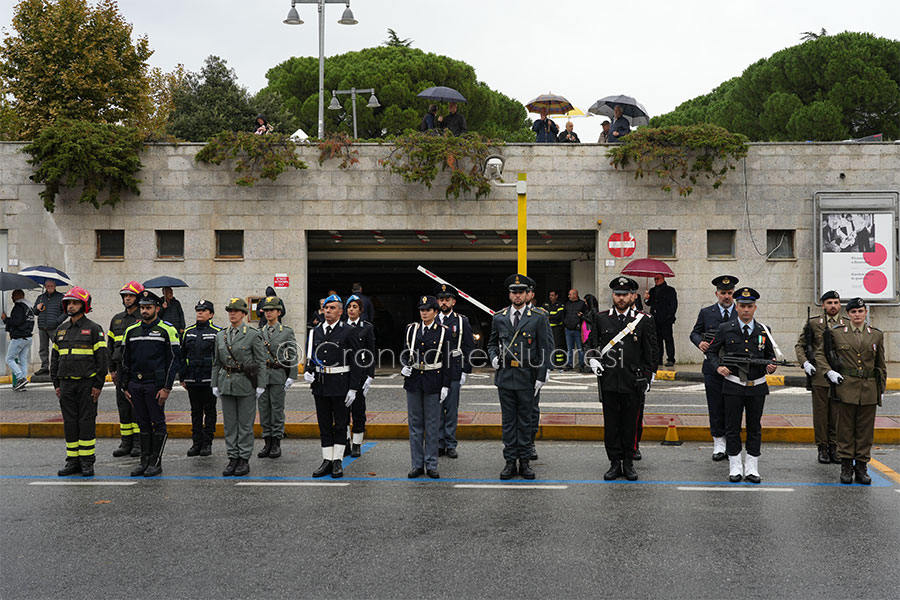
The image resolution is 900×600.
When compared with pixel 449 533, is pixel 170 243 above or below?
above

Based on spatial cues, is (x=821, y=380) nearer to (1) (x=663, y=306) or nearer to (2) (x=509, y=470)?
(2) (x=509, y=470)

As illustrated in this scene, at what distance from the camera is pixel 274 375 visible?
10289 mm

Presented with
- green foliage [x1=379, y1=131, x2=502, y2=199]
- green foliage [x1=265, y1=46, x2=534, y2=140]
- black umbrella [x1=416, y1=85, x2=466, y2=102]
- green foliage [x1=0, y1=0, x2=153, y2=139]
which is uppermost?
green foliage [x1=265, y1=46, x2=534, y2=140]

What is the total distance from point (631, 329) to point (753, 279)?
43.3ft

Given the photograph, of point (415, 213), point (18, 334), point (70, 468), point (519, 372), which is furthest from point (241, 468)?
point (415, 213)

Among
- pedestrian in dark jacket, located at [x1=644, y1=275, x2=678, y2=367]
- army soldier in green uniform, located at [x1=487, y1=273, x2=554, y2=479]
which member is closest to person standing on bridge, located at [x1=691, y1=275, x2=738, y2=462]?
army soldier in green uniform, located at [x1=487, y1=273, x2=554, y2=479]

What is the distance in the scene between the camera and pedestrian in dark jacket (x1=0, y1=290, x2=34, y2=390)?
626 inches

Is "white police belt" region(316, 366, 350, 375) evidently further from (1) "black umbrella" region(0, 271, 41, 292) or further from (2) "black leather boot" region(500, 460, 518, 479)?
(1) "black umbrella" region(0, 271, 41, 292)

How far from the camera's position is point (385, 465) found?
31.0 feet

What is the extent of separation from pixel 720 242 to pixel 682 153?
2.38m

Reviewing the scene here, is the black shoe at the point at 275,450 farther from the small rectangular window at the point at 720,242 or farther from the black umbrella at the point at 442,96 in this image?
the small rectangular window at the point at 720,242

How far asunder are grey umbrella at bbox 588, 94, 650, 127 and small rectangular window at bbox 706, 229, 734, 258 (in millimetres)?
3416

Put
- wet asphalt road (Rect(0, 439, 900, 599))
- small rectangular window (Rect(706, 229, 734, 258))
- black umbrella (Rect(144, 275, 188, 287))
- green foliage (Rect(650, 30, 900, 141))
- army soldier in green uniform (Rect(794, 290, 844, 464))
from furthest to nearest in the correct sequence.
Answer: green foliage (Rect(650, 30, 900, 141)) → small rectangular window (Rect(706, 229, 734, 258)) → black umbrella (Rect(144, 275, 188, 287)) → army soldier in green uniform (Rect(794, 290, 844, 464)) → wet asphalt road (Rect(0, 439, 900, 599))

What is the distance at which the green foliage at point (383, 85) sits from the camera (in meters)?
47.7
